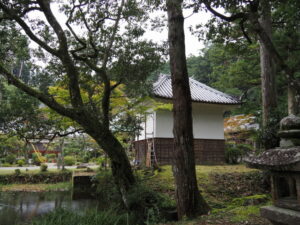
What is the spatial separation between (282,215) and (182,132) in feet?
8.46

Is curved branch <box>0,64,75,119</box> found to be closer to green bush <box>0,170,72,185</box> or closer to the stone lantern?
the stone lantern

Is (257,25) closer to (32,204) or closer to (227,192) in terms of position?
(227,192)

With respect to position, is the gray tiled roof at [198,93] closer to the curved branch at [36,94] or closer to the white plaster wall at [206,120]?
the white plaster wall at [206,120]

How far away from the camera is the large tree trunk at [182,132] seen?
5168 mm

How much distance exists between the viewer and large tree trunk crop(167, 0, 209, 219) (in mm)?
5168

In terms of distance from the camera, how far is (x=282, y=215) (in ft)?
10.4

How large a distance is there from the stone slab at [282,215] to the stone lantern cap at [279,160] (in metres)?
0.60

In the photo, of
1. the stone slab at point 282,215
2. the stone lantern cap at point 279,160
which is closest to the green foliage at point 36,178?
the stone slab at point 282,215

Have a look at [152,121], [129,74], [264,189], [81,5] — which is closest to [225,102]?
[152,121]

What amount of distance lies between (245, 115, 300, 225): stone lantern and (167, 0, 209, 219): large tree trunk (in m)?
1.87

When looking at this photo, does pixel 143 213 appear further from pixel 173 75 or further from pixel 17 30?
pixel 17 30

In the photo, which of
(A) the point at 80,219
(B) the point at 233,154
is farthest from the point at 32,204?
(B) the point at 233,154

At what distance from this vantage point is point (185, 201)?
16.9ft

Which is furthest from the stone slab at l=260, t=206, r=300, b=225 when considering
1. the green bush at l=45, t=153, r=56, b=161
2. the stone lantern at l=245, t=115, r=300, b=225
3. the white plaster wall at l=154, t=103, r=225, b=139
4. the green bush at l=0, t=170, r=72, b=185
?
the green bush at l=45, t=153, r=56, b=161
